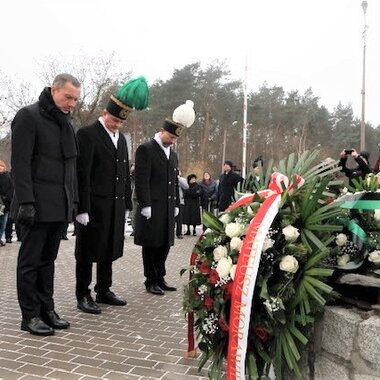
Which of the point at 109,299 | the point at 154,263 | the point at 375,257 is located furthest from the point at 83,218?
the point at 375,257

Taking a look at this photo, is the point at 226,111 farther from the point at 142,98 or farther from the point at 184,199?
the point at 142,98

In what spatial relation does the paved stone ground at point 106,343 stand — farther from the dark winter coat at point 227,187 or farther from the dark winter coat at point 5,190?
the dark winter coat at point 227,187

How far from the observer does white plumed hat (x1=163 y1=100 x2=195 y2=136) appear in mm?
5609

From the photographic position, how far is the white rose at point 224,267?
2717 millimetres

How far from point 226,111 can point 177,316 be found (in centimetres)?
3869

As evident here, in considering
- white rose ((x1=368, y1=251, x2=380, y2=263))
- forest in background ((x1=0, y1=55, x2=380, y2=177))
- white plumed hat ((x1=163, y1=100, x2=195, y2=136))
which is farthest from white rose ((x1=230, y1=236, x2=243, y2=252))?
forest in background ((x1=0, y1=55, x2=380, y2=177))

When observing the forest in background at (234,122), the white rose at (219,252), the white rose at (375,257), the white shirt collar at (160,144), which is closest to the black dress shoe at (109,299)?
the white shirt collar at (160,144)

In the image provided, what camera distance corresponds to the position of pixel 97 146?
195 inches

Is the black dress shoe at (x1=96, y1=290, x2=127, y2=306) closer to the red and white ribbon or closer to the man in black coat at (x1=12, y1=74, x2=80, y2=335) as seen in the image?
the man in black coat at (x1=12, y1=74, x2=80, y2=335)

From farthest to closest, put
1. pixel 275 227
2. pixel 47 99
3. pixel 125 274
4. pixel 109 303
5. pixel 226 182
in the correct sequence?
pixel 226 182 → pixel 125 274 → pixel 109 303 → pixel 47 99 → pixel 275 227

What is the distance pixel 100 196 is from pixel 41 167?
108 cm

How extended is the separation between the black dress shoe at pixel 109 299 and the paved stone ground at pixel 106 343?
3.1 inches

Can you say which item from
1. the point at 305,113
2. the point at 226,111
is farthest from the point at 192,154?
the point at 305,113

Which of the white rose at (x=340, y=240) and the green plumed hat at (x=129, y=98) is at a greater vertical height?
the green plumed hat at (x=129, y=98)
